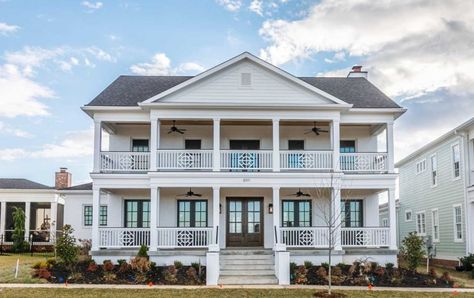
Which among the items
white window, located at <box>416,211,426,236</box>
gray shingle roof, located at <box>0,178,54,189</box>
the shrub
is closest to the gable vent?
the shrub

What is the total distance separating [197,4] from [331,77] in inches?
345

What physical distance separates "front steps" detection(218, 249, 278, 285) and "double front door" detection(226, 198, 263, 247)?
6.18ft

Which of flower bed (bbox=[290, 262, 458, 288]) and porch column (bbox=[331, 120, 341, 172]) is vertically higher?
porch column (bbox=[331, 120, 341, 172])

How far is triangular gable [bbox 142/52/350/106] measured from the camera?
2070 cm

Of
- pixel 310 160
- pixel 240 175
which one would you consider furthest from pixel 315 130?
pixel 240 175

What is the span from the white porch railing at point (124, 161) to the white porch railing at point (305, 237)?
19.3 feet

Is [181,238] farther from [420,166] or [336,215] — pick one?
[420,166]

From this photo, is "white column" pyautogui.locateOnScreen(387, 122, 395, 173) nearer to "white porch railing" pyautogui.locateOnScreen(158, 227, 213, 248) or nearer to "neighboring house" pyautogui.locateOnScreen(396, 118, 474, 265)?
"neighboring house" pyautogui.locateOnScreen(396, 118, 474, 265)

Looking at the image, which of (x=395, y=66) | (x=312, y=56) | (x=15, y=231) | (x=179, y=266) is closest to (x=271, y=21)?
(x=312, y=56)

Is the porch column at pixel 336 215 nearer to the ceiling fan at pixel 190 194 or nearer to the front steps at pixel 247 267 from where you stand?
the front steps at pixel 247 267

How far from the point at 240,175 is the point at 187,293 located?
5.91m

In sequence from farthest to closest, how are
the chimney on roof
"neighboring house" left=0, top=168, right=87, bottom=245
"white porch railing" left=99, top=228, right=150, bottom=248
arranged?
1. "neighboring house" left=0, top=168, right=87, bottom=245
2. the chimney on roof
3. "white porch railing" left=99, top=228, right=150, bottom=248

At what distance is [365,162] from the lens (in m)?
21.5

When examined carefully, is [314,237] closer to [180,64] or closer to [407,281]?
[407,281]
